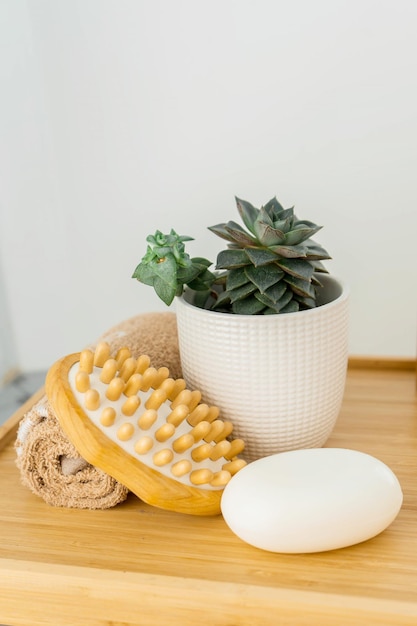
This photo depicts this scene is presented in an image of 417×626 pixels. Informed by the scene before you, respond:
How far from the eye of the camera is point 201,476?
1.50 ft

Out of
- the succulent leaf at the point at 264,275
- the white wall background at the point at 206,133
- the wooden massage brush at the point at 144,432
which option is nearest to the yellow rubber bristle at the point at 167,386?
the wooden massage brush at the point at 144,432

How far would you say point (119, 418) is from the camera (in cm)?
47

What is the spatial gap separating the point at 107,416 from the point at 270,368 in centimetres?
13

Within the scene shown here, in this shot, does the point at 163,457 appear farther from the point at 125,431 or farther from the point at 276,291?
the point at 276,291

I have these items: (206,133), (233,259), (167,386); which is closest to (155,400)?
(167,386)

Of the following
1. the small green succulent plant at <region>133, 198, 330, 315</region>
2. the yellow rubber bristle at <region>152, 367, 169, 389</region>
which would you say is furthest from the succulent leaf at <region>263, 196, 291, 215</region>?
the yellow rubber bristle at <region>152, 367, 169, 389</region>

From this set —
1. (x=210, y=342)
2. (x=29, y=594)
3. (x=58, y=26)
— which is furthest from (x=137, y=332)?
(x=58, y=26)

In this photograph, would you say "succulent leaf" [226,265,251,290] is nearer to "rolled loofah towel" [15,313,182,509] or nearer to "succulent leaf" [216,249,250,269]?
"succulent leaf" [216,249,250,269]

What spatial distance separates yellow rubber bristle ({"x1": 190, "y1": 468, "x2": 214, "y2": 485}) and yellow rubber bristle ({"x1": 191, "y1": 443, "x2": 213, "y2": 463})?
0.01 m

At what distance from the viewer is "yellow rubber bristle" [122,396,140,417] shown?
0.46m

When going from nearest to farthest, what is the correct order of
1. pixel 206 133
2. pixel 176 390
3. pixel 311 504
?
pixel 311 504
pixel 176 390
pixel 206 133

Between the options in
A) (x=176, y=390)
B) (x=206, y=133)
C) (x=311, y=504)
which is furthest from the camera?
(x=206, y=133)

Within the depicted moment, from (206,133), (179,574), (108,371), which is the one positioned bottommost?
(179,574)

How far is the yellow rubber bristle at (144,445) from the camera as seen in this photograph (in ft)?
1.46
